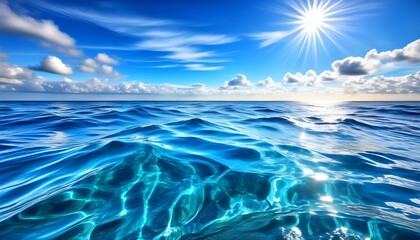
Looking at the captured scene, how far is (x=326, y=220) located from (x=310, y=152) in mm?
3530

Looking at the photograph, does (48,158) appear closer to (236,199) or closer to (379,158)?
(236,199)

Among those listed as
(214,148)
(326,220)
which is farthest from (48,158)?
(326,220)

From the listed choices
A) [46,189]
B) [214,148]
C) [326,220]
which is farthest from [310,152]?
[46,189]

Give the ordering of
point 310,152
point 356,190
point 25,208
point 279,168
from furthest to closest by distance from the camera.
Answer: point 310,152 < point 279,168 < point 356,190 < point 25,208

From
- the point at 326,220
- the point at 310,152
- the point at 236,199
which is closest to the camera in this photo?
the point at 326,220

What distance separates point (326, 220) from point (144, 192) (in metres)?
2.68

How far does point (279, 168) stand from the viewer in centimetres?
416

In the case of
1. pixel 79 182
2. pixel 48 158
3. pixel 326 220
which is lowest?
pixel 48 158

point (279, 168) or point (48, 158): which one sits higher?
point (279, 168)

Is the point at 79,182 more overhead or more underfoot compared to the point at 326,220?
more underfoot

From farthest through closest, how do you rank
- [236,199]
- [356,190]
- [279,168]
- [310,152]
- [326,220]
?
[310,152]
[279,168]
[356,190]
[236,199]
[326,220]

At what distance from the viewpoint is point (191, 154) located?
4.98m

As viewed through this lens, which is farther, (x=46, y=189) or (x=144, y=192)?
(x=46, y=189)

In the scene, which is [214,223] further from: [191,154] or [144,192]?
[191,154]
